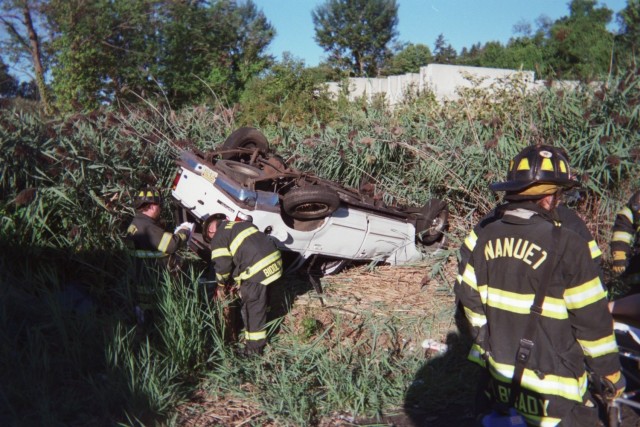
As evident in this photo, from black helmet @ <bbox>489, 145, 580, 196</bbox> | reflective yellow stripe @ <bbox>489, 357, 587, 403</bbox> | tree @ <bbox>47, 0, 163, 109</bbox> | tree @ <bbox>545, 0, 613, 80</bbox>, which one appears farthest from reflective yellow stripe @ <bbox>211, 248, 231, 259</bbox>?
tree @ <bbox>545, 0, 613, 80</bbox>

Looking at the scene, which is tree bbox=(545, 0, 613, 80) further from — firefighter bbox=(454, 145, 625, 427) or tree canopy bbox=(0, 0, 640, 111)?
firefighter bbox=(454, 145, 625, 427)

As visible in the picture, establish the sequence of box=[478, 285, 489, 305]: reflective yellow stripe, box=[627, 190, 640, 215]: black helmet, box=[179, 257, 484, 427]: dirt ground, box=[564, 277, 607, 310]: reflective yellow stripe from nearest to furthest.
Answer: box=[564, 277, 607, 310]: reflective yellow stripe
box=[478, 285, 489, 305]: reflective yellow stripe
box=[179, 257, 484, 427]: dirt ground
box=[627, 190, 640, 215]: black helmet

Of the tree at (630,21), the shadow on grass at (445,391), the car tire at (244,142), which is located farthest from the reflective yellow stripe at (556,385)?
the tree at (630,21)

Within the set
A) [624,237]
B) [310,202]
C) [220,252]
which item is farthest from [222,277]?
[624,237]

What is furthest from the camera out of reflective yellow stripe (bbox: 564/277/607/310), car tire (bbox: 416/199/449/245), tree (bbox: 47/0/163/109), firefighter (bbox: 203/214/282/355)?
tree (bbox: 47/0/163/109)

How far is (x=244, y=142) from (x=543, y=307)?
440 cm

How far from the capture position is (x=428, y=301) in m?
5.61

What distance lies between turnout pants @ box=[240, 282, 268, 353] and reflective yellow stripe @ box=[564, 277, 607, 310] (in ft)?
9.65

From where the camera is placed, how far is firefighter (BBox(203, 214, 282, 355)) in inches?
192

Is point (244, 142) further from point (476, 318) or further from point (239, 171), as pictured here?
point (476, 318)

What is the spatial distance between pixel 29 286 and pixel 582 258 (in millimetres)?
4706

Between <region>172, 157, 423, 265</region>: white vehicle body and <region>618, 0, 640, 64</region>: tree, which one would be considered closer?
<region>172, 157, 423, 265</region>: white vehicle body

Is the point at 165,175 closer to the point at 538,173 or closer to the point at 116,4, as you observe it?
the point at 538,173

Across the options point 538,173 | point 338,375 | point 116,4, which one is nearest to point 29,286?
point 338,375
